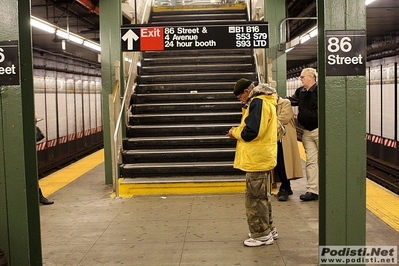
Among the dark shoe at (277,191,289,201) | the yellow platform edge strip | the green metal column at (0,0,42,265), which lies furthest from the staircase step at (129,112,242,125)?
the green metal column at (0,0,42,265)

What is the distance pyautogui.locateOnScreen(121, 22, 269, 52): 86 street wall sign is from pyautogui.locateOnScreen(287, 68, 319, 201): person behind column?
109cm

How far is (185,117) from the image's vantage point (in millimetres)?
8445

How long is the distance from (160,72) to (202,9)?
2471 millimetres

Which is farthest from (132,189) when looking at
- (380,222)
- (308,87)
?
(380,222)

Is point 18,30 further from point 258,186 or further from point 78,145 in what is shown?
point 78,145

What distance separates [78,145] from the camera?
610 inches

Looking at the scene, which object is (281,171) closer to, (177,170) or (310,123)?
(310,123)

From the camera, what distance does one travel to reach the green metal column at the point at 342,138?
329 cm

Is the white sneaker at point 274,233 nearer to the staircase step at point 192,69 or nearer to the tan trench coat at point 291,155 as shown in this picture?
the tan trench coat at point 291,155

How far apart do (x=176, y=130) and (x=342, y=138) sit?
5062 mm

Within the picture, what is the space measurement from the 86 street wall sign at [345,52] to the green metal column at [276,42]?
4.68 metres

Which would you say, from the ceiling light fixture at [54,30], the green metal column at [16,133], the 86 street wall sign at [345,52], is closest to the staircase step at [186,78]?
the ceiling light fixture at [54,30]

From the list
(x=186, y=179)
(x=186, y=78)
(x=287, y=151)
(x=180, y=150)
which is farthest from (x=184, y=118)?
(x=287, y=151)

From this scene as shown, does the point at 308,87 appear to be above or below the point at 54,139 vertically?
above
